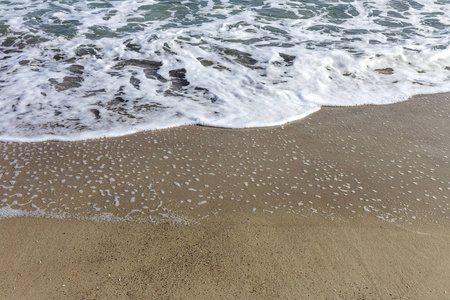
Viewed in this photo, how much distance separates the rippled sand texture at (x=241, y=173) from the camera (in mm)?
2988

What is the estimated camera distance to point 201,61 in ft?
19.3

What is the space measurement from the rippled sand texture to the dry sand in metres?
0.01

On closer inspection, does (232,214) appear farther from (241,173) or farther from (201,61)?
(201,61)

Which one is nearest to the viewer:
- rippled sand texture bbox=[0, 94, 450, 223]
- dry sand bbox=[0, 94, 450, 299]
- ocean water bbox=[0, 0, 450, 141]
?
dry sand bbox=[0, 94, 450, 299]

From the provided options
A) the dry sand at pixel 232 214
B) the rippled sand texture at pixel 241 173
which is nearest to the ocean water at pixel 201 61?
the rippled sand texture at pixel 241 173

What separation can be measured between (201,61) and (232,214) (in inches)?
138

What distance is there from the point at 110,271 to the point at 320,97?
3.45m

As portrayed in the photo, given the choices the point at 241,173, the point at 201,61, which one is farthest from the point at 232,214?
the point at 201,61

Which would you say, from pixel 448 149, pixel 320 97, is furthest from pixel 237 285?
pixel 320 97

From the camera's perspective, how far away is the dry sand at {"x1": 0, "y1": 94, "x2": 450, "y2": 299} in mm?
2369

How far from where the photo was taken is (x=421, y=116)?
454cm

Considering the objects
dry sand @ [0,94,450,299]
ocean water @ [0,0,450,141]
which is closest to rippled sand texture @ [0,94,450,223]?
dry sand @ [0,94,450,299]

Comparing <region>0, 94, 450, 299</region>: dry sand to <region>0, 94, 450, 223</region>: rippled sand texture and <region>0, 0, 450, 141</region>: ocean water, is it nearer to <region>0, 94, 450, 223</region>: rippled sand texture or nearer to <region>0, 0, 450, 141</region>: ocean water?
<region>0, 94, 450, 223</region>: rippled sand texture

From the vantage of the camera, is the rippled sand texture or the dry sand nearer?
the dry sand
